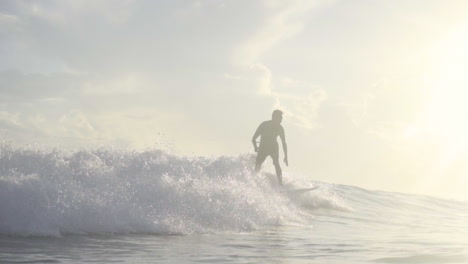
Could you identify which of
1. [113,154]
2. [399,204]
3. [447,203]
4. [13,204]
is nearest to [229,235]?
[13,204]

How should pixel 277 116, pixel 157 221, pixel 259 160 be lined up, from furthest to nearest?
1. pixel 259 160
2. pixel 277 116
3. pixel 157 221

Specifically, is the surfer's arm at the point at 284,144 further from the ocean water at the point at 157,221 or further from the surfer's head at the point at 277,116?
the ocean water at the point at 157,221

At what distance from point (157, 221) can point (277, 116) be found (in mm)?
7044

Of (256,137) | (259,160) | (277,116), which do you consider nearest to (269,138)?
(256,137)

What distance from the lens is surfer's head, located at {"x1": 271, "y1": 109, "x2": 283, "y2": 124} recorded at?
50.2 ft

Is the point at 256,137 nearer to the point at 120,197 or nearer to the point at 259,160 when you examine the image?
the point at 259,160

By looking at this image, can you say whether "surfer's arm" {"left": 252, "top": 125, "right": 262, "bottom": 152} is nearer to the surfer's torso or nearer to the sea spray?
the surfer's torso

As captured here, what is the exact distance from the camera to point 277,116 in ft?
50.3

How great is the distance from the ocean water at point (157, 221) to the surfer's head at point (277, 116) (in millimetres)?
2250

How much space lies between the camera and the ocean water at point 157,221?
670cm

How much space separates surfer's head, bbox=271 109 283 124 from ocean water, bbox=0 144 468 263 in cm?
225

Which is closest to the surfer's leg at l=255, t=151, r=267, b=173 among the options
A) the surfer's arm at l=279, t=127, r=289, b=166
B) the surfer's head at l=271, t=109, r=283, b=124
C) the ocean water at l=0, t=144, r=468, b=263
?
the surfer's arm at l=279, t=127, r=289, b=166

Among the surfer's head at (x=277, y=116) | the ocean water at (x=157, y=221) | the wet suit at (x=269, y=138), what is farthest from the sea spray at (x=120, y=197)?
the surfer's head at (x=277, y=116)

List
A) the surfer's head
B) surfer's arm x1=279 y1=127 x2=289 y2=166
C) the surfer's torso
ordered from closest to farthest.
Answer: the surfer's head
the surfer's torso
surfer's arm x1=279 y1=127 x2=289 y2=166
